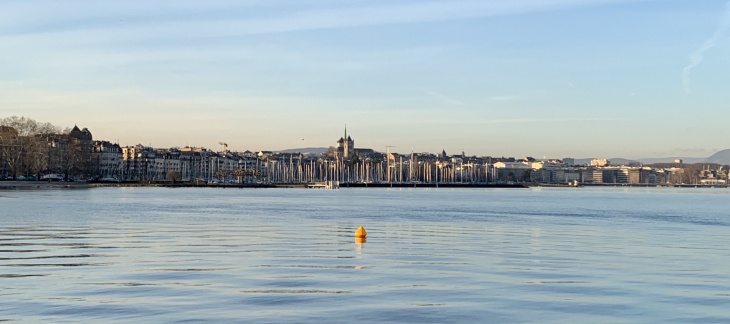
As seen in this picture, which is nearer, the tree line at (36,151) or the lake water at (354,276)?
the lake water at (354,276)

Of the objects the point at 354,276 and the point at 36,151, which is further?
the point at 36,151

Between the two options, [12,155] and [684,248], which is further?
[12,155]

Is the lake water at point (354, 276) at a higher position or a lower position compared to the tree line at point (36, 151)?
lower

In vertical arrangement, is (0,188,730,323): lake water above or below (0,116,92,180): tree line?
below

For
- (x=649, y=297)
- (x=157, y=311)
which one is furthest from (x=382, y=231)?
(x=157, y=311)

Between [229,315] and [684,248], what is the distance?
2138 cm

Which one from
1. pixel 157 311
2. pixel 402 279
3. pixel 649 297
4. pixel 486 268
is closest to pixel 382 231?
pixel 486 268

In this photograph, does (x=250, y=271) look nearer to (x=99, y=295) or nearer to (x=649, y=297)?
(x=99, y=295)

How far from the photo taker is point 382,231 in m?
40.2

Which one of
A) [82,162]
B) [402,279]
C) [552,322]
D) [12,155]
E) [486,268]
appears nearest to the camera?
[552,322]

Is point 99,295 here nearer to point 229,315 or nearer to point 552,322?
point 229,315

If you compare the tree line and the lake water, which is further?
the tree line

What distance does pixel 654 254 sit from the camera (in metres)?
29.5

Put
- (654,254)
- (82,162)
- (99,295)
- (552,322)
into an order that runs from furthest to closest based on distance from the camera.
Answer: (82,162)
(654,254)
(99,295)
(552,322)
